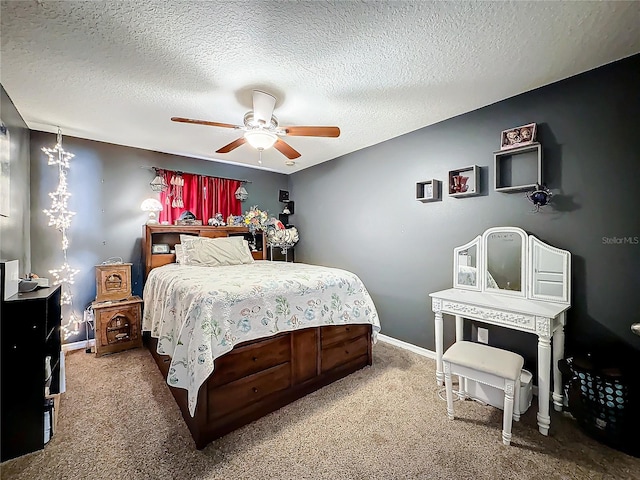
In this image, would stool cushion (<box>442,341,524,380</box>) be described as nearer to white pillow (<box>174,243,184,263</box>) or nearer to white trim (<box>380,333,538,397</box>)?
white trim (<box>380,333,538,397</box>)

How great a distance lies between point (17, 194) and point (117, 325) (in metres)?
1.58

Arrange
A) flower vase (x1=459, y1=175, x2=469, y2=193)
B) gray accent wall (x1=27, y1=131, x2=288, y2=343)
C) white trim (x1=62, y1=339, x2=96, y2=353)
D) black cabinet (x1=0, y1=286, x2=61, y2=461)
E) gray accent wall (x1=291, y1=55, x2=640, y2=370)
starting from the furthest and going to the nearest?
1. white trim (x1=62, y1=339, x2=96, y2=353)
2. gray accent wall (x1=27, y1=131, x2=288, y2=343)
3. flower vase (x1=459, y1=175, x2=469, y2=193)
4. gray accent wall (x1=291, y1=55, x2=640, y2=370)
5. black cabinet (x1=0, y1=286, x2=61, y2=461)

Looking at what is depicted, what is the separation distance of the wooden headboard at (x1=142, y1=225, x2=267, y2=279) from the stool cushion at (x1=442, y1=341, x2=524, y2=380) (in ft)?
10.7

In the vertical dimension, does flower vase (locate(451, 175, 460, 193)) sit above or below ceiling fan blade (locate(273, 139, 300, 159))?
below

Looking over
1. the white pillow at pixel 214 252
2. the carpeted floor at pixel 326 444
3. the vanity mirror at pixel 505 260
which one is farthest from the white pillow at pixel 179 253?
the vanity mirror at pixel 505 260

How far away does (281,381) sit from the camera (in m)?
2.07

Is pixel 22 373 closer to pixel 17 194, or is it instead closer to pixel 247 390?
pixel 247 390

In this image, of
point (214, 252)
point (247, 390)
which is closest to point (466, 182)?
point (247, 390)

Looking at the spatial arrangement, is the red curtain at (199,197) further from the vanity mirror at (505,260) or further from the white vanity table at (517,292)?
the vanity mirror at (505,260)

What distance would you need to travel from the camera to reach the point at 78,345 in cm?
316

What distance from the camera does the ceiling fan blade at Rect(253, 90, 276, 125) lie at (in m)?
2.17

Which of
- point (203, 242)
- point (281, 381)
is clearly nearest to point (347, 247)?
point (203, 242)

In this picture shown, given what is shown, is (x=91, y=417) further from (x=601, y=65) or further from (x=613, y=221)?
(x=601, y=65)

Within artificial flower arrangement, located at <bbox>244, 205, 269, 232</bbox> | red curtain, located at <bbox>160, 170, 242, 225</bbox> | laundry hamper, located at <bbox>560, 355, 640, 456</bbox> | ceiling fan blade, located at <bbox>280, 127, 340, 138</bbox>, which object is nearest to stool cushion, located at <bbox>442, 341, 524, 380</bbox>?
laundry hamper, located at <bbox>560, 355, 640, 456</bbox>
